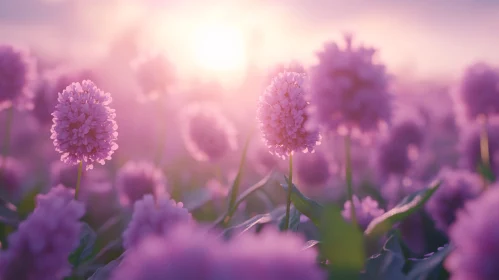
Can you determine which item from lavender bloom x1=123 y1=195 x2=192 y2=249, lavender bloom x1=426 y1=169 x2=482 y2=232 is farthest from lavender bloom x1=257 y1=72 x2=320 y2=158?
lavender bloom x1=426 y1=169 x2=482 y2=232

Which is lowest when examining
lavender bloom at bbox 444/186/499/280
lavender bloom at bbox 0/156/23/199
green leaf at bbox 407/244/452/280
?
green leaf at bbox 407/244/452/280

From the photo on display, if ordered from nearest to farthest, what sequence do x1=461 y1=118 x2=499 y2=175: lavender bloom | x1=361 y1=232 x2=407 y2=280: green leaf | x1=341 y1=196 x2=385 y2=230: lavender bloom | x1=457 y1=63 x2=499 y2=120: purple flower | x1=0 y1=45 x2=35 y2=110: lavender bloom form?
x1=361 y1=232 x2=407 y2=280: green leaf, x1=341 y1=196 x2=385 y2=230: lavender bloom, x1=0 y1=45 x2=35 y2=110: lavender bloom, x1=457 y1=63 x2=499 y2=120: purple flower, x1=461 y1=118 x2=499 y2=175: lavender bloom

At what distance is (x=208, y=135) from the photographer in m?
4.22

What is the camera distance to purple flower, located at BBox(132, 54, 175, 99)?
468cm

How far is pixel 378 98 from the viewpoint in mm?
1718

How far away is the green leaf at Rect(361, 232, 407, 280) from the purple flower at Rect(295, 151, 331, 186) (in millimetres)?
1971

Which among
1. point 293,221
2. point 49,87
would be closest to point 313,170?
point 293,221

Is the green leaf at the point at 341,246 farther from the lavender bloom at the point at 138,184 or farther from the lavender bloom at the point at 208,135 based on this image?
the lavender bloom at the point at 208,135

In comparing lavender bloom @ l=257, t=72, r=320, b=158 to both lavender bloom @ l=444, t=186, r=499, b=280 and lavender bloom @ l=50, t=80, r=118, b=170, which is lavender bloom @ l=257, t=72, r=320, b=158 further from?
lavender bloom @ l=444, t=186, r=499, b=280

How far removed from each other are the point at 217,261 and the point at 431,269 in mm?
1032

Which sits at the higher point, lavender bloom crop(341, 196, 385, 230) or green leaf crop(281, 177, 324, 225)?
green leaf crop(281, 177, 324, 225)

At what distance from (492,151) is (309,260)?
4309mm

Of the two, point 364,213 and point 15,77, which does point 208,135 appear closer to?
point 15,77

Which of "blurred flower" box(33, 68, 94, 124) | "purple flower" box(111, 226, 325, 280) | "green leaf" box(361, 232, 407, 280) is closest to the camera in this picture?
"purple flower" box(111, 226, 325, 280)
